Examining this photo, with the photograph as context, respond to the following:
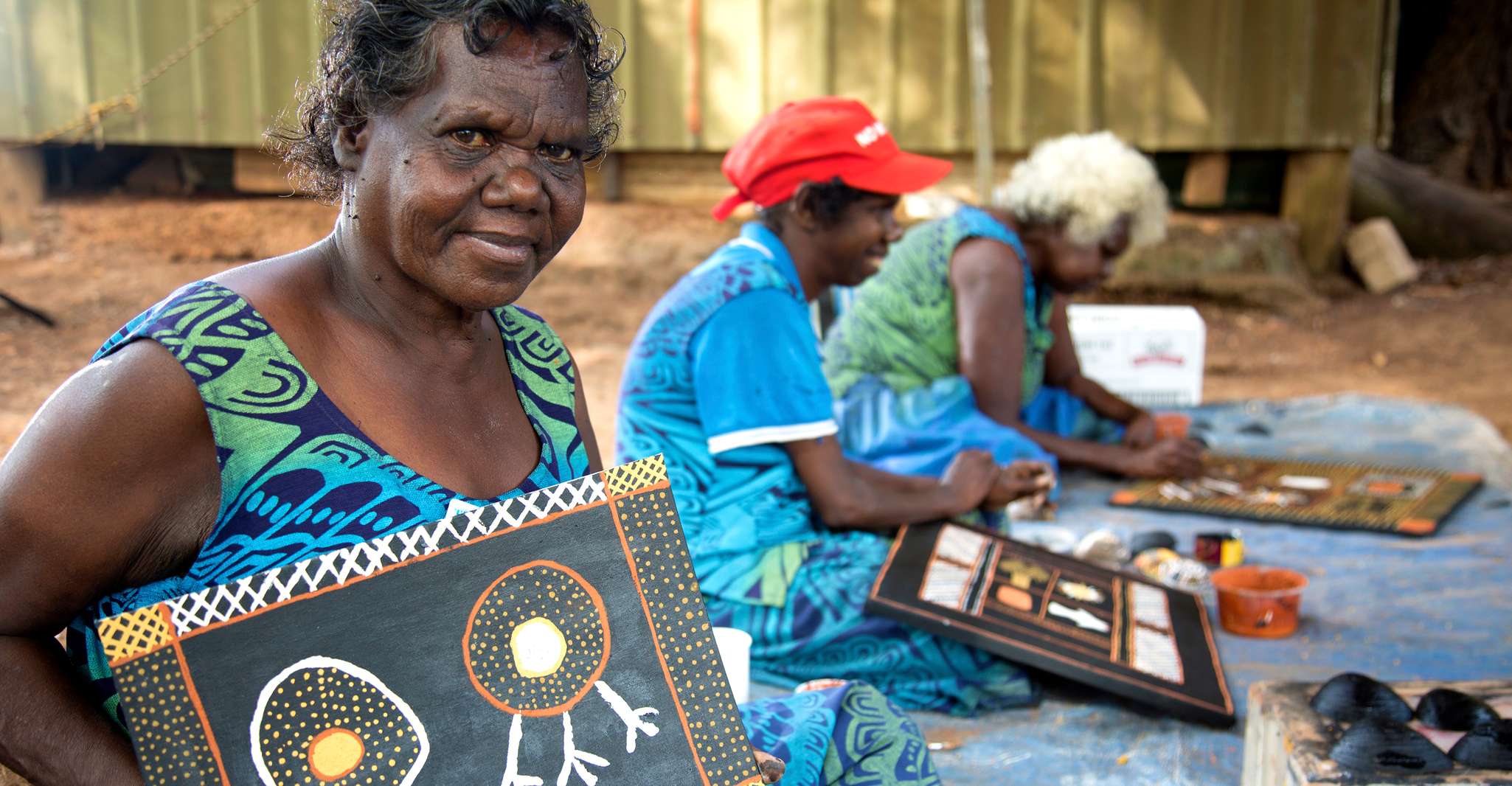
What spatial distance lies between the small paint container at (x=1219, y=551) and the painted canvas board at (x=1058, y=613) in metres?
0.60

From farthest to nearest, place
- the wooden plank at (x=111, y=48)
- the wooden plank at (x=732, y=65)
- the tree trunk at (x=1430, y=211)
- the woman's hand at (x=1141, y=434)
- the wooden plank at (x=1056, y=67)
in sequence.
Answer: the tree trunk at (x=1430, y=211), the wooden plank at (x=1056, y=67), the wooden plank at (x=732, y=65), the wooden plank at (x=111, y=48), the woman's hand at (x=1141, y=434)

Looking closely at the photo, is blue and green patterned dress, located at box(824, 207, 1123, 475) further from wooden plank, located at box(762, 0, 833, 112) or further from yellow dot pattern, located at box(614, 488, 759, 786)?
wooden plank, located at box(762, 0, 833, 112)

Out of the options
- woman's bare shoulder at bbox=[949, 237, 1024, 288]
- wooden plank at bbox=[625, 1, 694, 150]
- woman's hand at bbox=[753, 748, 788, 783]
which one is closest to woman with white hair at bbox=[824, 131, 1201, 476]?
woman's bare shoulder at bbox=[949, 237, 1024, 288]

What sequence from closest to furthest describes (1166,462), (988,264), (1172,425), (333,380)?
(333,380) → (988,264) → (1166,462) → (1172,425)

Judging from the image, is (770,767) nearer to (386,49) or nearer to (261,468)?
(261,468)

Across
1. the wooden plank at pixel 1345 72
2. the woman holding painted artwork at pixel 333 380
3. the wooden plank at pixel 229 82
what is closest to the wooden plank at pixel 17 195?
the wooden plank at pixel 229 82

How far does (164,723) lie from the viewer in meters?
1.27

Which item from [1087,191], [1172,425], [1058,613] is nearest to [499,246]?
[1058,613]

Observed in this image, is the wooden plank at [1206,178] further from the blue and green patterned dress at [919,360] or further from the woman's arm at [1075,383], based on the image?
the blue and green patterned dress at [919,360]

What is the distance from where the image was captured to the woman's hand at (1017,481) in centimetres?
362

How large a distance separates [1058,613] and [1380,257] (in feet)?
25.7

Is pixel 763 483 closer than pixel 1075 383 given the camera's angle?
Yes

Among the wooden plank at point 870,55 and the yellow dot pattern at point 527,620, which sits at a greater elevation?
the wooden plank at point 870,55

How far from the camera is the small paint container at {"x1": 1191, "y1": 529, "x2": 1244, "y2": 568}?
163 inches
